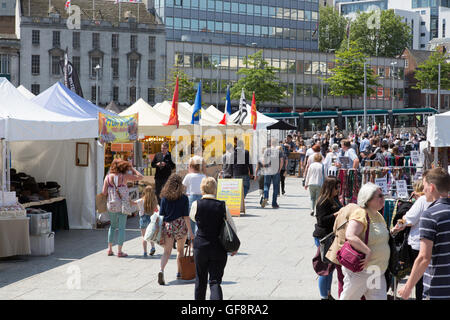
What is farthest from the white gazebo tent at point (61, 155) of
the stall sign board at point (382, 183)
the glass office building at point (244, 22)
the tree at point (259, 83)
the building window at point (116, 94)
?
the glass office building at point (244, 22)

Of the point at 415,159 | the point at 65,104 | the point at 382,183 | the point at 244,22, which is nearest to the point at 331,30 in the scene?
the point at 244,22

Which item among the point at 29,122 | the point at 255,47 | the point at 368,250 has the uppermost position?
the point at 255,47

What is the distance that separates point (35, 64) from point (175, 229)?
7109cm

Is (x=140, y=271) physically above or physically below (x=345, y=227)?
below

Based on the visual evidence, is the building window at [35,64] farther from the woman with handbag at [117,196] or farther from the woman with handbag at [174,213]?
the woman with handbag at [174,213]

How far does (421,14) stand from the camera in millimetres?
147625

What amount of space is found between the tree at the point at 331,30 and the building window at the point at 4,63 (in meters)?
56.3

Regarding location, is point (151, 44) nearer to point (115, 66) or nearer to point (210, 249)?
point (115, 66)

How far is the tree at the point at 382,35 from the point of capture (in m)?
113

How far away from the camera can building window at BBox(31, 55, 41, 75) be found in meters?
76.2

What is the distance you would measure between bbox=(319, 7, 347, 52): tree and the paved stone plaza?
103 m

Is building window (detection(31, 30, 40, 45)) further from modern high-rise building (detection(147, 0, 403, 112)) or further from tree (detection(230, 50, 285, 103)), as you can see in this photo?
tree (detection(230, 50, 285, 103))
